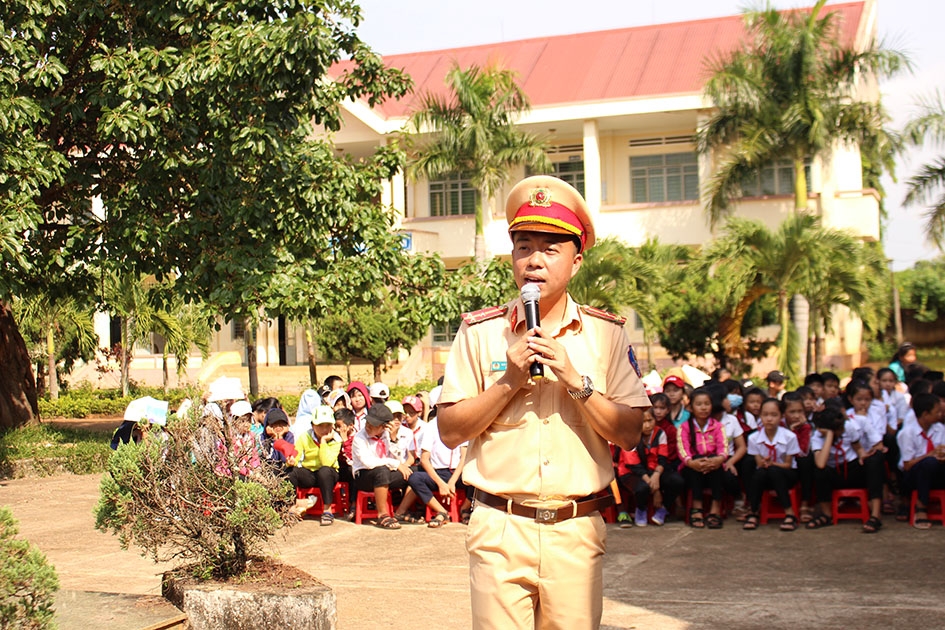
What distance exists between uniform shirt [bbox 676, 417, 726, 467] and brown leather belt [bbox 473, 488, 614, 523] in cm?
680

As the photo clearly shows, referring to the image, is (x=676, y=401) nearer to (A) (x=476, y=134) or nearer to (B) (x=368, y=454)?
(B) (x=368, y=454)

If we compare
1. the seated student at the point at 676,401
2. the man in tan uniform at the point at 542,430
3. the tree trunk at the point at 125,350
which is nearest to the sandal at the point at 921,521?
the seated student at the point at 676,401

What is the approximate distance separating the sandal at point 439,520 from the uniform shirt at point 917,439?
13.8 ft

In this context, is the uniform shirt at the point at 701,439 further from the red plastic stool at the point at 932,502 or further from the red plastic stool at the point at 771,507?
the red plastic stool at the point at 932,502

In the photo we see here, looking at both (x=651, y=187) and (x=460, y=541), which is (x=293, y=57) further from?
(x=651, y=187)

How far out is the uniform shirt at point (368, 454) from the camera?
10586 mm

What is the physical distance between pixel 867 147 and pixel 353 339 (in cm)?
1272

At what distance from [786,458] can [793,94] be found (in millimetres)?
15532

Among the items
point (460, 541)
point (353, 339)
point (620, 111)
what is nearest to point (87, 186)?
point (460, 541)

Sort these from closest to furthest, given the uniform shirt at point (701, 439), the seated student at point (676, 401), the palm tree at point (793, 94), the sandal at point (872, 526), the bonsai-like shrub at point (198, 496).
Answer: the bonsai-like shrub at point (198, 496) → the sandal at point (872, 526) → the uniform shirt at point (701, 439) → the seated student at point (676, 401) → the palm tree at point (793, 94)

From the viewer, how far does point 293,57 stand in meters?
12.3

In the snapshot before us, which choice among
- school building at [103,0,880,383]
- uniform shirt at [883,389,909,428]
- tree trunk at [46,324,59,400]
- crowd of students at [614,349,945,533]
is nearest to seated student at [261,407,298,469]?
crowd of students at [614,349,945,533]

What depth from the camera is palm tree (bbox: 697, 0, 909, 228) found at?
23.2 metres

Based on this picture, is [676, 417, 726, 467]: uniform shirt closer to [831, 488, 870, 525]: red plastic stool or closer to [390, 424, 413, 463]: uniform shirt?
[831, 488, 870, 525]: red plastic stool
